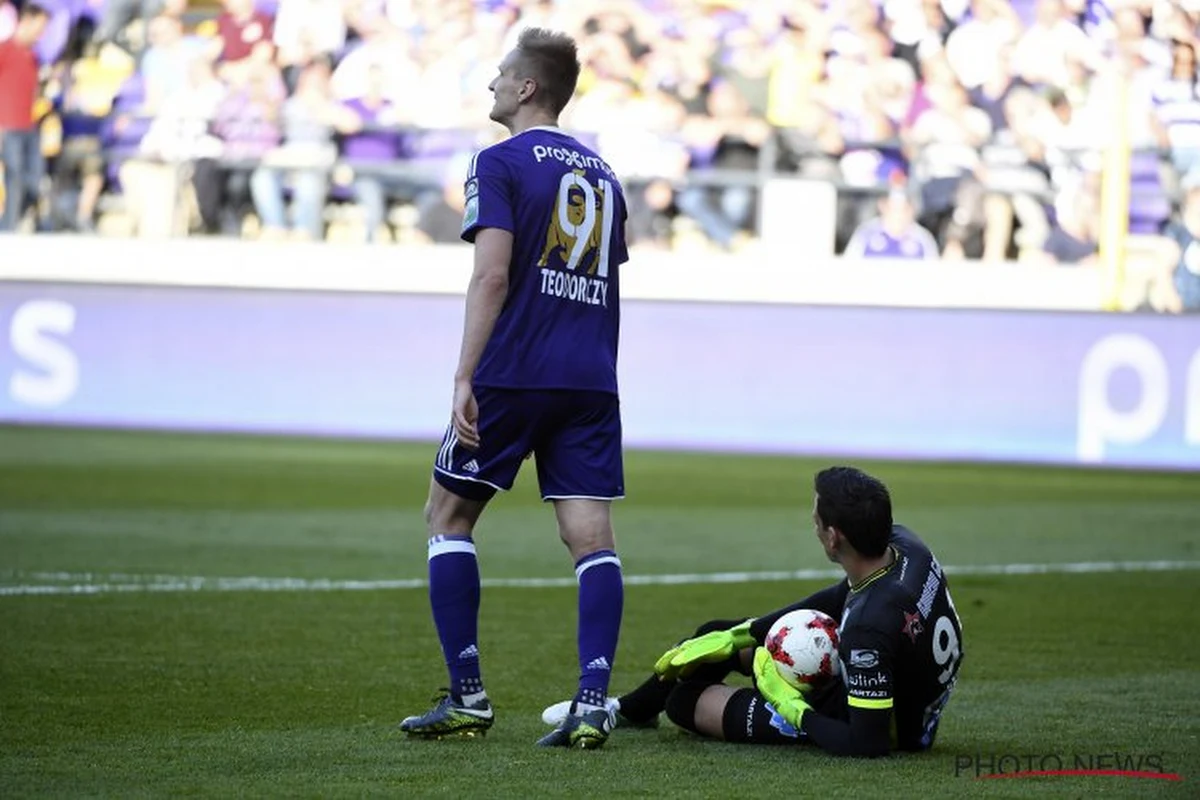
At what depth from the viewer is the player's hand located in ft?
17.0

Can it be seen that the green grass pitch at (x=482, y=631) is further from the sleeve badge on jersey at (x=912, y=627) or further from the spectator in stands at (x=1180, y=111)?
the spectator in stands at (x=1180, y=111)

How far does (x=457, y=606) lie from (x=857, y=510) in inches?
42.2

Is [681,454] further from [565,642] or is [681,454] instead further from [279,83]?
[565,642]

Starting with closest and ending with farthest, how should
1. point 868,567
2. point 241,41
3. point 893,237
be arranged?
1. point 868,567
2. point 893,237
3. point 241,41

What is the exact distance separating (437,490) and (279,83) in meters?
16.2

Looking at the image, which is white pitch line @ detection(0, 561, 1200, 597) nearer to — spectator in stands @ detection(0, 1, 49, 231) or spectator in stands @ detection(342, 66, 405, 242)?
spectator in stands @ detection(342, 66, 405, 242)

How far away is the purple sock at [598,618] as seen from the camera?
5.29 meters

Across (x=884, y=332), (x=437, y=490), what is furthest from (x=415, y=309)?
(x=437, y=490)

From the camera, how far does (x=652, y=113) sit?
20531 mm

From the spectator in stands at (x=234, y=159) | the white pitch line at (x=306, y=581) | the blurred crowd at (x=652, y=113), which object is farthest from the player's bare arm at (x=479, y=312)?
the spectator in stands at (x=234, y=159)

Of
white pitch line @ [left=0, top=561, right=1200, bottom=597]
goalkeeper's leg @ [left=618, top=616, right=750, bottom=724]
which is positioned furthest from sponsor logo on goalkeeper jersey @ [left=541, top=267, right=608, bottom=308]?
white pitch line @ [left=0, top=561, right=1200, bottom=597]

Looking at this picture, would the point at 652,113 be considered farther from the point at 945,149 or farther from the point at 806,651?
the point at 806,651

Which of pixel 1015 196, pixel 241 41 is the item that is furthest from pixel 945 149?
pixel 241 41

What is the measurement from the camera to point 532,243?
5.30 metres
